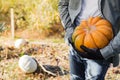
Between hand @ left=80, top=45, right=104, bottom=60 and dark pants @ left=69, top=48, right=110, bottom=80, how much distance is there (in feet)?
0.20

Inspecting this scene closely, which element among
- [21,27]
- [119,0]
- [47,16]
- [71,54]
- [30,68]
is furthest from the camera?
[21,27]

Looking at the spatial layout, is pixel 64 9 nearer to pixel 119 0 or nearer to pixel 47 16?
pixel 119 0

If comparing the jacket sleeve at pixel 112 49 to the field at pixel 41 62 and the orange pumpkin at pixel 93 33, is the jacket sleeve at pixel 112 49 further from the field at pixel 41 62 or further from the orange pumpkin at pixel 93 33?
the field at pixel 41 62

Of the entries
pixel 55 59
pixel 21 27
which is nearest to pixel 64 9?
pixel 55 59

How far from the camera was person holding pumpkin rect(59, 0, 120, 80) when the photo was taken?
3.90 m

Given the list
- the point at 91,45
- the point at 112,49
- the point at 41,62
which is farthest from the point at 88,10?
the point at 41,62

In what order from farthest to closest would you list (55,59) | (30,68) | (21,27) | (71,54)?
1. (21,27)
2. (55,59)
3. (30,68)
4. (71,54)

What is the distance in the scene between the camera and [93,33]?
3932mm

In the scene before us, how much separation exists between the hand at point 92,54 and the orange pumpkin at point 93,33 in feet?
0.11

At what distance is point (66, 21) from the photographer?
14.0 feet

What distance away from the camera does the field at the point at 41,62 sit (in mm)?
7336

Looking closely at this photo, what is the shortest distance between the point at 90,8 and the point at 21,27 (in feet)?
31.5

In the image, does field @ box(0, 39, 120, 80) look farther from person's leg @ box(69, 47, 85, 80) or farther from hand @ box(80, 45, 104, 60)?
hand @ box(80, 45, 104, 60)

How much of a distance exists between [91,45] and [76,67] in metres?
0.45
